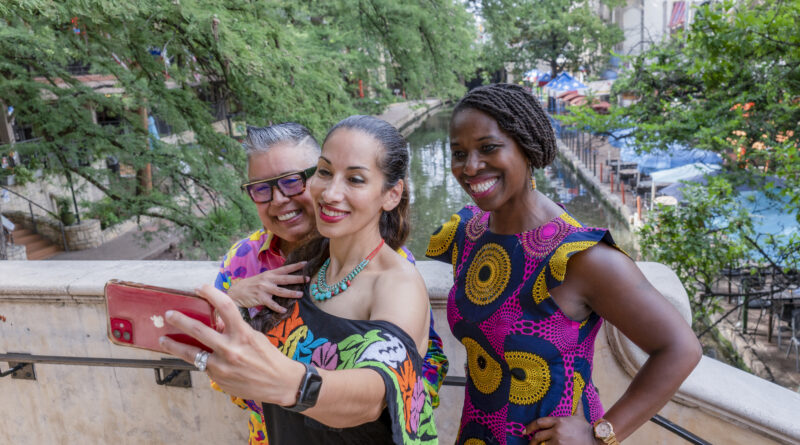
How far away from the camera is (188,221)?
675 centimetres

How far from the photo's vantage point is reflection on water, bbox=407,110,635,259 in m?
15.3

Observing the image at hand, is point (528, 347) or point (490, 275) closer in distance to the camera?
point (528, 347)

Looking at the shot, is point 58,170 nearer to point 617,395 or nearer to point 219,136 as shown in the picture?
point 219,136

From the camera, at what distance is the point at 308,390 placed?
1.02m

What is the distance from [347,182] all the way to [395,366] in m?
0.47

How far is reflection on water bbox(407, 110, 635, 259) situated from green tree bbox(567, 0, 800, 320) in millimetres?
6243

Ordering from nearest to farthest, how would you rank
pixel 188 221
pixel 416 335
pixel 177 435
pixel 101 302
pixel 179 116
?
pixel 416 335 < pixel 101 302 < pixel 177 435 < pixel 179 116 < pixel 188 221

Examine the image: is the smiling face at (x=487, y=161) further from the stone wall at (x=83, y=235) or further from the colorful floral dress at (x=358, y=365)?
the stone wall at (x=83, y=235)

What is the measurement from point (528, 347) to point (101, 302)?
2.00 metres

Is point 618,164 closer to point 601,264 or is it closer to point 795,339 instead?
point 795,339

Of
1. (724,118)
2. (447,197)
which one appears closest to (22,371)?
(724,118)

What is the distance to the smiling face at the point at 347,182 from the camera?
1.40m

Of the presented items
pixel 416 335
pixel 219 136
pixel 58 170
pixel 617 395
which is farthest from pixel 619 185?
pixel 416 335

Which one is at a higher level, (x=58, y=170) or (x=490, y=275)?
(x=490, y=275)
